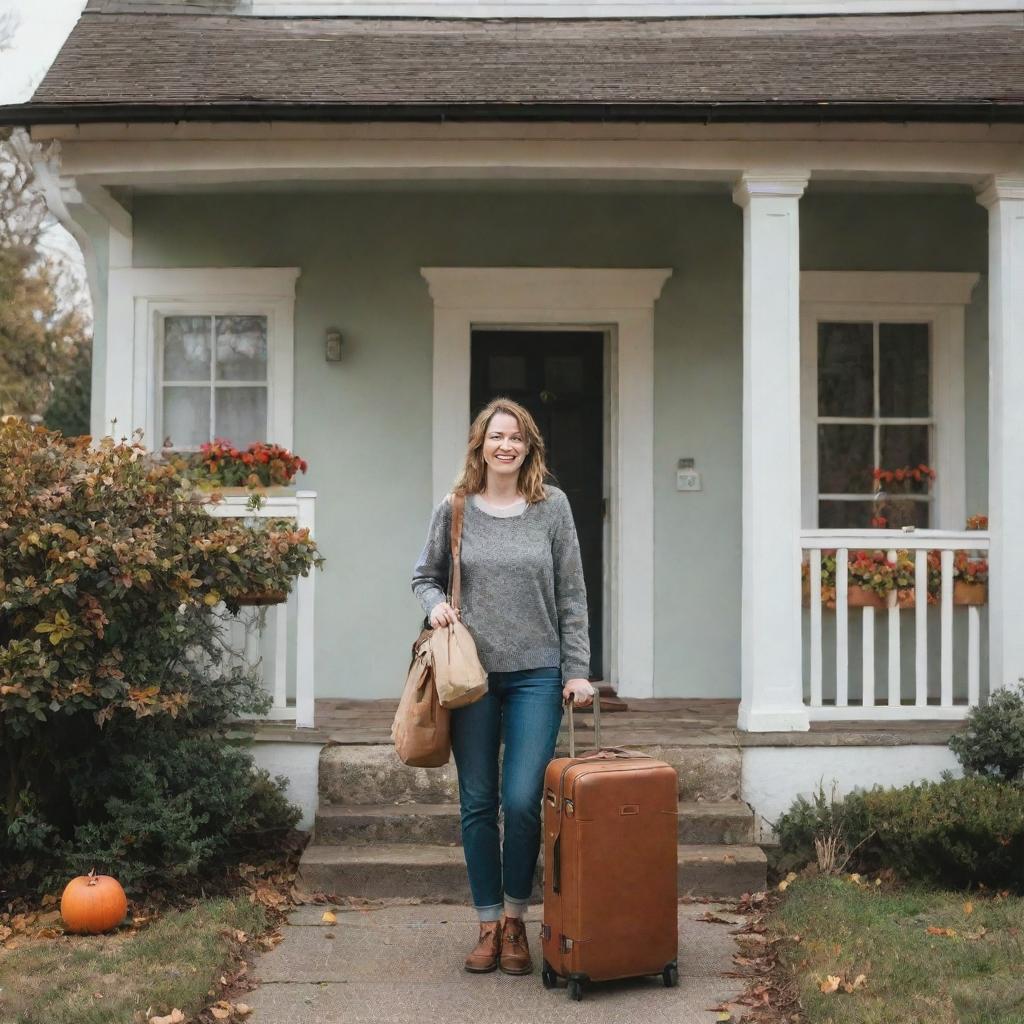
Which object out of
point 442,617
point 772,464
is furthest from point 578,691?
point 772,464

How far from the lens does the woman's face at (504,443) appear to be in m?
4.20

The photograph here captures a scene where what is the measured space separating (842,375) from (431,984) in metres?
4.74

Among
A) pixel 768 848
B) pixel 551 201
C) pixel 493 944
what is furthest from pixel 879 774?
pixel 551 201

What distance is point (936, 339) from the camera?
25.1ft

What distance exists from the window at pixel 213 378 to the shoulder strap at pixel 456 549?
3668 millimetres

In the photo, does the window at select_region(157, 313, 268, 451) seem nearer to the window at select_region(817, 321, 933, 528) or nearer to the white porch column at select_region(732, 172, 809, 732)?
the white porch column at select_region(732, 172, 809, 732)

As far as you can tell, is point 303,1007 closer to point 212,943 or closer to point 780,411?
point 212,943

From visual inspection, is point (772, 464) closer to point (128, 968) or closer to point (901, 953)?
point (901, 953)

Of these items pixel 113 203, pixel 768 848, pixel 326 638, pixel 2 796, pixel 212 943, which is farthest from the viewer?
pixel 326 638

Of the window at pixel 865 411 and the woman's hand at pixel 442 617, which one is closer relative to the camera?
the woman's hand at pixel 442 617

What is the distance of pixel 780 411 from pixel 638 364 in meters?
1.59

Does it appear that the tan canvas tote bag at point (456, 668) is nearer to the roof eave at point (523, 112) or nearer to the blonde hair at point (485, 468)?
the blonde hair at point (485, 468)

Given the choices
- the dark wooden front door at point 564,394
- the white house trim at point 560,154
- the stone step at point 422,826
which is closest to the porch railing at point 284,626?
the stone step at point 422,826

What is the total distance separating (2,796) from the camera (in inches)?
210
